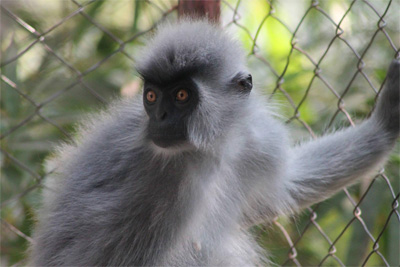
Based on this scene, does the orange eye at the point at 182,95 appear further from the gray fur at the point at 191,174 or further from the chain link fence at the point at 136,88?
the chain link fence at the point at 136,88

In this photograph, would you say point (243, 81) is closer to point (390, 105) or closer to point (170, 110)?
point (170, 110)

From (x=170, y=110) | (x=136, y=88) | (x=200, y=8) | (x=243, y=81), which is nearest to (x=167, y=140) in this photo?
(x=170, y=110)

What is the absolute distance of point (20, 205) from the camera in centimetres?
271

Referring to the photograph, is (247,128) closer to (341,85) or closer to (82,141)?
(82,141)

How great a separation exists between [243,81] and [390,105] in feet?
1.96

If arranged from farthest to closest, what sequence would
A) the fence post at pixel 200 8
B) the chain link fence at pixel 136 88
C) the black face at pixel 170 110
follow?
the chain link fence at pixel 136 88, the fence post at pixel 200 8, the black face at pixel 170 110

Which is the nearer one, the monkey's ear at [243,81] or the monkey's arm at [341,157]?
the monkey's ear at [243,81]

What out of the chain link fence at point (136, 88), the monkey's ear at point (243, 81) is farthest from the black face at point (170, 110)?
the chain link fence at point (136, 88)

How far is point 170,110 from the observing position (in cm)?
164

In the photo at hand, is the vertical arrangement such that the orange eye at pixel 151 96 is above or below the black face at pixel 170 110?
above

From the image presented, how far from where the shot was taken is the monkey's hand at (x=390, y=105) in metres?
1.93

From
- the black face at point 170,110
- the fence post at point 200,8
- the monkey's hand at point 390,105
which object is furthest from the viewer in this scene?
the fence post at point 200,8

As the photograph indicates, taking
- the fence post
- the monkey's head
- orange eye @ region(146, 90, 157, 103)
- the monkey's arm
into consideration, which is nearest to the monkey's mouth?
the monkey's head

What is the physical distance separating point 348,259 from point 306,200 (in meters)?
0.42
